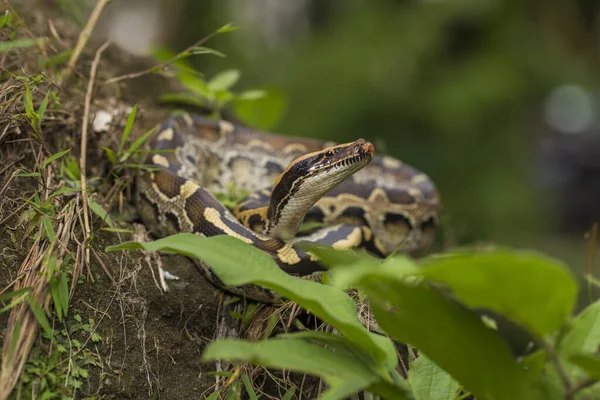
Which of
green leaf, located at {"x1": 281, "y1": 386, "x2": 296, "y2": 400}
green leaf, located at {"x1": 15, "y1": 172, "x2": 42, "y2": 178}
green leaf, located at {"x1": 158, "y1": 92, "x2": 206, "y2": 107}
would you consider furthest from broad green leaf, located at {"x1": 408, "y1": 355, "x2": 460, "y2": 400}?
green leaf, located at {"x1": 158, "y1": 92, "x2": 206, "y2": 107}

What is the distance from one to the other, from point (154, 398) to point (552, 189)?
52.0ft

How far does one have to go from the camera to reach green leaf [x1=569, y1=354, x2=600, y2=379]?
2180mm

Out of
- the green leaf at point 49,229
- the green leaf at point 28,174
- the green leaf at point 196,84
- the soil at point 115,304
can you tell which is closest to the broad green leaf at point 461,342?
the soil at point 115,304

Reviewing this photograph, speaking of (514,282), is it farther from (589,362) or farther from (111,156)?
(111,156)

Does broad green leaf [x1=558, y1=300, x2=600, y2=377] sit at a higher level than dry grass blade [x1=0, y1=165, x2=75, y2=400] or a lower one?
higher

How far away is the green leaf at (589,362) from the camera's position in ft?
7.15

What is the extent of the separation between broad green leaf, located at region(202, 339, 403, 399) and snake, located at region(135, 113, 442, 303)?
133cm

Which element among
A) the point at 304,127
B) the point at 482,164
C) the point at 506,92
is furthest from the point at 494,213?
the point at 304,127

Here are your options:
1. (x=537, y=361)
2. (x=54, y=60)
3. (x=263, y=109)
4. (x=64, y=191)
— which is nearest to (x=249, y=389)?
(x=537, y=361)

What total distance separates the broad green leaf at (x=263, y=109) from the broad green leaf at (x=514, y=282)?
5.15 m

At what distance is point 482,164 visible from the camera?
11.3 meters

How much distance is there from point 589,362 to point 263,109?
216 inches

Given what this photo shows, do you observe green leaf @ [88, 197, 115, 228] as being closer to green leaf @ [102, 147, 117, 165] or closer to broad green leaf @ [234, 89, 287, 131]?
green leaf @ [102, 147, 117, 165]

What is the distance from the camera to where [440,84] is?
1142cm
